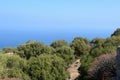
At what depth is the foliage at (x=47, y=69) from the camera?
149 ft

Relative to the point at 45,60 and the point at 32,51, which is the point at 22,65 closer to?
the point at 45,60

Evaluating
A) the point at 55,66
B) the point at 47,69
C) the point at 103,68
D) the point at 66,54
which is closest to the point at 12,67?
the point at 47,69

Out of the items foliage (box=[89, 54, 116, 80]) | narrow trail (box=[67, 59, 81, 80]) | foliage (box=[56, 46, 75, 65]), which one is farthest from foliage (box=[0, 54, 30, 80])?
foliage (box=[56, 46, 75, 65])

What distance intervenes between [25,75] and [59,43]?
3589 cm

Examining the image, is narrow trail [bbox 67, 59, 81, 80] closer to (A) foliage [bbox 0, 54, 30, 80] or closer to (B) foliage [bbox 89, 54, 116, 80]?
(A) foliage [bbox 0, 54, 30, 80]

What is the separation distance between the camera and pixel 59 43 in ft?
259

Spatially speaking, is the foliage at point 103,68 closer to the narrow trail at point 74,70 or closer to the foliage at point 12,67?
the foliage at point 12,67

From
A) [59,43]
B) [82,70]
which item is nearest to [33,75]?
[82,70]

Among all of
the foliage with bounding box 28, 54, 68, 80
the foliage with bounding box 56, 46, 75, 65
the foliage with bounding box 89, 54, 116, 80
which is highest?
the foliage with bounding box 56, 46, 75, 65

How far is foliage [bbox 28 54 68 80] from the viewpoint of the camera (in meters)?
45.3

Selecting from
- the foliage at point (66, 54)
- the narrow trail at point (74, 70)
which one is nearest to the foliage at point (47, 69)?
the narrow trail at point (74, 70)

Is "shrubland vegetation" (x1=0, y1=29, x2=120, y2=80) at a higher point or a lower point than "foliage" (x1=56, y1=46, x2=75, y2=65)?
lower

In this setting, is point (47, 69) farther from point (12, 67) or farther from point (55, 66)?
point (12, 67)

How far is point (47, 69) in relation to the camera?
152ft
